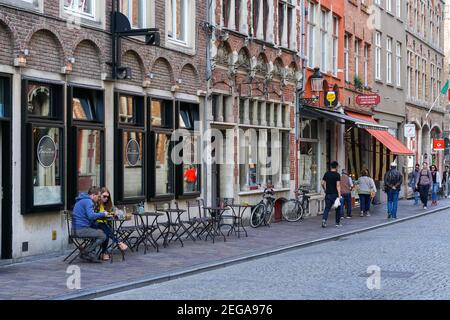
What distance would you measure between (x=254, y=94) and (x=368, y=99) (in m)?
9.48

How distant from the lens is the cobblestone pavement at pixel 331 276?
10562 mm

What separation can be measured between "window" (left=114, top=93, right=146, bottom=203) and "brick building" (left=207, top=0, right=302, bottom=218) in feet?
11.3

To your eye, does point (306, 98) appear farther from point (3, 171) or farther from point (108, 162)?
point (3, 171)

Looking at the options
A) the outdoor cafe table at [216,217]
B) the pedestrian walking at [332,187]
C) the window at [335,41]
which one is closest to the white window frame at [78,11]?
the outdoor cafe table at [216,217]

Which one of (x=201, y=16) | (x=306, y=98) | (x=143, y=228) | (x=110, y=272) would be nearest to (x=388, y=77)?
(x=306, y=98)

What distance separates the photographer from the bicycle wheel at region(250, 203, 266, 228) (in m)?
21.6

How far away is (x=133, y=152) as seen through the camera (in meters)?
17.2

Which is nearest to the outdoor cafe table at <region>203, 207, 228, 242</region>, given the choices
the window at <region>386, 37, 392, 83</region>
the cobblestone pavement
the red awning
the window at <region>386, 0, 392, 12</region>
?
the cobblestone pavement

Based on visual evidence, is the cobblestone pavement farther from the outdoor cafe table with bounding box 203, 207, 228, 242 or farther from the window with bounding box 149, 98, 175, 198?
the window with bounding box 149, 98, 175, 198

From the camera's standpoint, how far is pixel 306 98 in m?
27.1

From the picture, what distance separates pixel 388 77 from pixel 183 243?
2374 cm

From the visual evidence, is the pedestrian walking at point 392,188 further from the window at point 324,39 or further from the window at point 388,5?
the window at point 388,5

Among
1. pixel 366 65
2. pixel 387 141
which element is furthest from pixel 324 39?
pixel 366 65

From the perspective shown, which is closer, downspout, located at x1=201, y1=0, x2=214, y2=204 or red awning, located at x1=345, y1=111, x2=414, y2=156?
downspout, located at x1=201, y1=0, x2=214, y2=204
